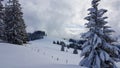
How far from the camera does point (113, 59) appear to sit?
21812mm

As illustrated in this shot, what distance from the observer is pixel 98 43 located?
2050 cm

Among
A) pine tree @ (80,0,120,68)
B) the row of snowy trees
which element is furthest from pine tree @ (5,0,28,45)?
pine tree @ (80,0,120,68)

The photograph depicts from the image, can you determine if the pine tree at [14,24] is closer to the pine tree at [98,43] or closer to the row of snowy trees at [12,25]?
the row of snowy trees at [12,25]

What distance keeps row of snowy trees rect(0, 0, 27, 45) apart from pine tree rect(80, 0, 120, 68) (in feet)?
86.0

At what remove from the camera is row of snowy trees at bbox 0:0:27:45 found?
4541 centimetres

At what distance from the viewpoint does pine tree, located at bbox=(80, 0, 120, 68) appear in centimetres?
2081

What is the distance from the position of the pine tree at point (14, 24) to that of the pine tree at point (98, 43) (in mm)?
26179

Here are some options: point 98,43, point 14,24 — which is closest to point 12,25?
point 14,24

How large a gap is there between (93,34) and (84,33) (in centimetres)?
85

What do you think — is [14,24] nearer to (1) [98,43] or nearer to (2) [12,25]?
(2) [12,25]

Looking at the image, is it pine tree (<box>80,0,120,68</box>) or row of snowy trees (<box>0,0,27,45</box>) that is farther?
row of snowy trees (<box>0,0,27,45</box>)

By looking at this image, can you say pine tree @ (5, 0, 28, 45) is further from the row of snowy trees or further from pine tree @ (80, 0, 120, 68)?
pine tree @ (80, 0, 120, 68)

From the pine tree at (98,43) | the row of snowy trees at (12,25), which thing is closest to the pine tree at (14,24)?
the row of snowy trees at (12,25)

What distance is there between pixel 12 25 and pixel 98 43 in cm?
2835
